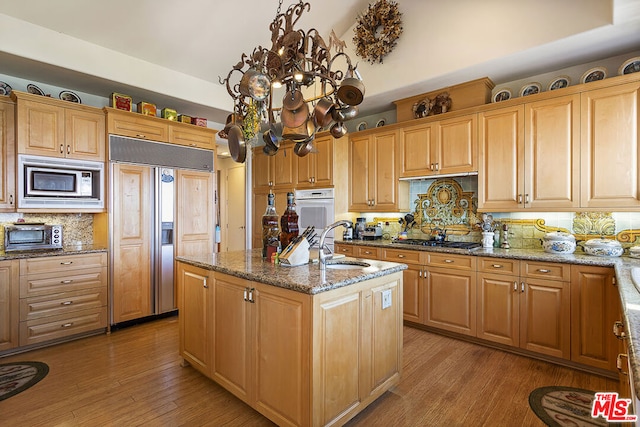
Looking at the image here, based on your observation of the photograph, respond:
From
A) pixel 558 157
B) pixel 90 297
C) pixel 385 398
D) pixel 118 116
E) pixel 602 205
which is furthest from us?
pixel 118 116

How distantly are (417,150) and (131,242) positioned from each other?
3454 mm

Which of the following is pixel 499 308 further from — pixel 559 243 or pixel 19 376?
pixel 19 376

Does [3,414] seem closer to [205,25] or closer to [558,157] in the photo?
[205,25]

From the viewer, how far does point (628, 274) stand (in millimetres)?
2061

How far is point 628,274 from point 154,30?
4557mm

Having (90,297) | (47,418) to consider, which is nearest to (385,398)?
(47,418)

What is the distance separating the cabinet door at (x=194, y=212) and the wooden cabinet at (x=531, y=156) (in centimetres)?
333

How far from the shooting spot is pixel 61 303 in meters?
3.12

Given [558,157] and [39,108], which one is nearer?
[558,157]

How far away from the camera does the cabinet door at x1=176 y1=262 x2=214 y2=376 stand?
2273mm

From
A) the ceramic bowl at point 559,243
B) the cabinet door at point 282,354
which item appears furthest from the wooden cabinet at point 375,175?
the cabinet door at point 282,354

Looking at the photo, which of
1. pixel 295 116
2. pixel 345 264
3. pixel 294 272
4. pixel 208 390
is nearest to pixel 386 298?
pixel 345 264

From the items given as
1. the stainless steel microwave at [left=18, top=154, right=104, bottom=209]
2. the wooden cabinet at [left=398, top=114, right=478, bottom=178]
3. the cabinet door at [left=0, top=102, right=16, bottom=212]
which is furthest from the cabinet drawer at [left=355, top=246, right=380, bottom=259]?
the cabinet door at [left=0, top=102, right=16, bottom=212]

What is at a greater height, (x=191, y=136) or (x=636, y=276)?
(x=191, y=136)
